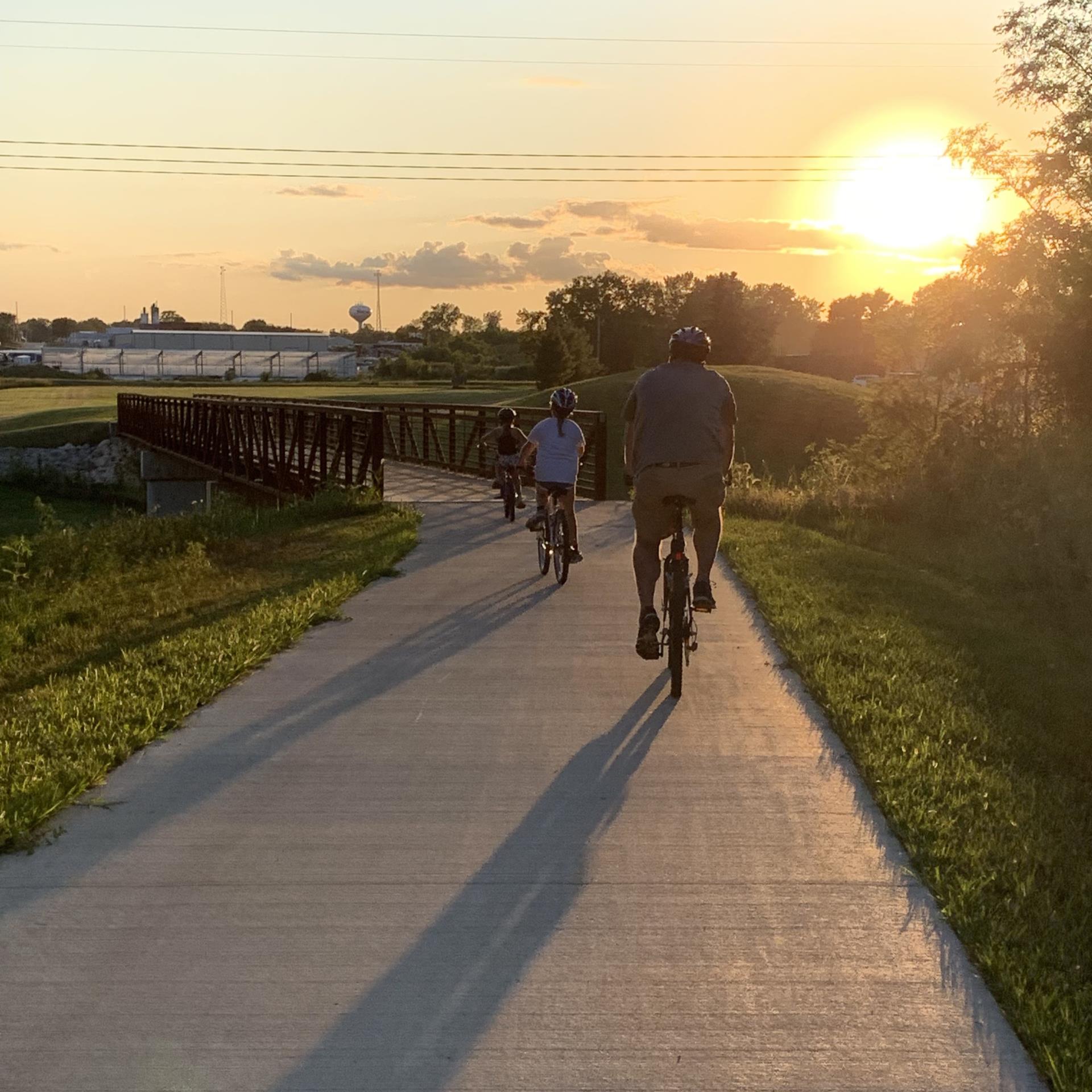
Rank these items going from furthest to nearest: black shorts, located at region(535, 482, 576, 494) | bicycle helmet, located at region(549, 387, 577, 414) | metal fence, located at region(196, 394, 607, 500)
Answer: metal fence, located at region(196, 394, 607, 500)
black shorts, located at region(535, 482, 576, 494)
bicycle helmet, located at region(549, 387, 577, 414)

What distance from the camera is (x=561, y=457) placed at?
12.8 meters

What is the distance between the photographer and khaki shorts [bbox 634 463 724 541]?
27.3ft

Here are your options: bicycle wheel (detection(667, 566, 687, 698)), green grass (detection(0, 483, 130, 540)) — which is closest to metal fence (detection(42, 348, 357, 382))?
green grass (detection(0, 483, 130, 540))

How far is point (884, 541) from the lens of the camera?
18.7m

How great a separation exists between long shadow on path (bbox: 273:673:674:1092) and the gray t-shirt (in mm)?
2432

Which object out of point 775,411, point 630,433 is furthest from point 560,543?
point 775,411

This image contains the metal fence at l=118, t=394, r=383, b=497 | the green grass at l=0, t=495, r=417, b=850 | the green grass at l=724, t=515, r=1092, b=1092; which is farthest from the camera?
the metal fence at l=118, t=394, r=383, b=497

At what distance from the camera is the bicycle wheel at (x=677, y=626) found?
825cm

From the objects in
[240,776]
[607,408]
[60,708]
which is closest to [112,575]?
[60,708]

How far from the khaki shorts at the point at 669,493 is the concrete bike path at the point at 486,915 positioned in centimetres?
103

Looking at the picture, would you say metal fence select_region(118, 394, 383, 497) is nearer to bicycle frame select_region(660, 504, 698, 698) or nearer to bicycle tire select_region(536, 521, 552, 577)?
bicycle tire select_region(536, 521, 552, 577)

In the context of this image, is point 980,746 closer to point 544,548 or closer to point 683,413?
point 683,413

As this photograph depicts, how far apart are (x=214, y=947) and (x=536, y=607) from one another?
7.16 meters

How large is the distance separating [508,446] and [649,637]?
1019cm
